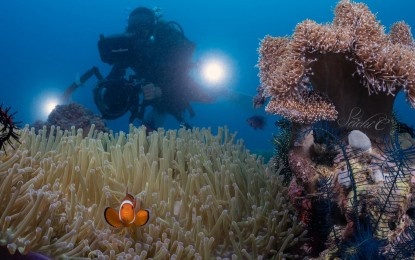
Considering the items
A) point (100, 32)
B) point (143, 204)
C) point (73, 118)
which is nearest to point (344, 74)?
point (143, 204)

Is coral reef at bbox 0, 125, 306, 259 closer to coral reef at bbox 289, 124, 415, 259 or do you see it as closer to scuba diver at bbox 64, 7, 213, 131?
coral reef at bbox 289, 124, 415, 259

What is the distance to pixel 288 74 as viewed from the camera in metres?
2.53

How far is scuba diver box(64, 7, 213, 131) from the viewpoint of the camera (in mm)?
8250

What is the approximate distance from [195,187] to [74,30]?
8390cm

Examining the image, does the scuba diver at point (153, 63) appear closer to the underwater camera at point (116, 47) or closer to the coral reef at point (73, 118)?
the underwater camera at point (116, 47)

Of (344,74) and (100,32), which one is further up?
(100,32)

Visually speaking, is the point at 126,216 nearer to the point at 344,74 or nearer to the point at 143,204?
the point at 143,204

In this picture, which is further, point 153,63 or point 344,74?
point 153,63

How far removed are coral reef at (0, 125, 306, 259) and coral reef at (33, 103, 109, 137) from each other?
2.49 meters

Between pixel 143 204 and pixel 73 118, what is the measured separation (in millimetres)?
3654

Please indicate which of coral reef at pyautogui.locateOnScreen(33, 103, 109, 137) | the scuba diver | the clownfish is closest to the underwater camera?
the scuba diver

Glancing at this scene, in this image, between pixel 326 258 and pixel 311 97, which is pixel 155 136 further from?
pixel 326 258

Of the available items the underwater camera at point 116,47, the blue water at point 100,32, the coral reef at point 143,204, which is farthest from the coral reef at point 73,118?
the blue water at point 100,32

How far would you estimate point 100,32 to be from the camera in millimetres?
78188
